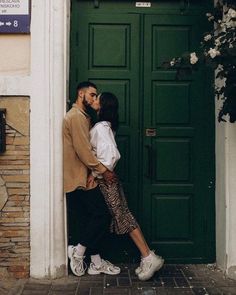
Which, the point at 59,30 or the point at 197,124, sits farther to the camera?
the point at 197,124

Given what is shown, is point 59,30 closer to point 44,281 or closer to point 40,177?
point 40,177

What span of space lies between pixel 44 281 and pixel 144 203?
4.67ft

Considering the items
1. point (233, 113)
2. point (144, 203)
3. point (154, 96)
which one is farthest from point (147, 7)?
point (144, 203)

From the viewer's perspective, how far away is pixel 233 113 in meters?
5.13

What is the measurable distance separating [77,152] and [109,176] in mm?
419

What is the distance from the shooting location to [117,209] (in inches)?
225

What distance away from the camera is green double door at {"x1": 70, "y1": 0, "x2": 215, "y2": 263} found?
6180 mm

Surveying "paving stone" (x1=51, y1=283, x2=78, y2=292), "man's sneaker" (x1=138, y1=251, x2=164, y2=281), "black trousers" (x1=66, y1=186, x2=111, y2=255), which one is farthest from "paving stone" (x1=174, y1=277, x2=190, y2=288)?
"paving stone" (x1=51, y1=283, x2=78, y2=292)

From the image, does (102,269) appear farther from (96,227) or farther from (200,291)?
(200,291)

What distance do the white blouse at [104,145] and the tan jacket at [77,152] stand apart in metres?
0.07

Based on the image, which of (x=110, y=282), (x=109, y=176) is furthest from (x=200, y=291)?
(x=109, y=176)

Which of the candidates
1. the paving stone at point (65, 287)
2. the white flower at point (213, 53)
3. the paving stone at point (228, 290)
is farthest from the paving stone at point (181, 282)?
the white flower at point (213, 53)

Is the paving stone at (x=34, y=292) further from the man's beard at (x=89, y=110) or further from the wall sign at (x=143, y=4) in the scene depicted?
the wall sign at (x=143, y=4)

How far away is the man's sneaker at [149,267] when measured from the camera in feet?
18.4
